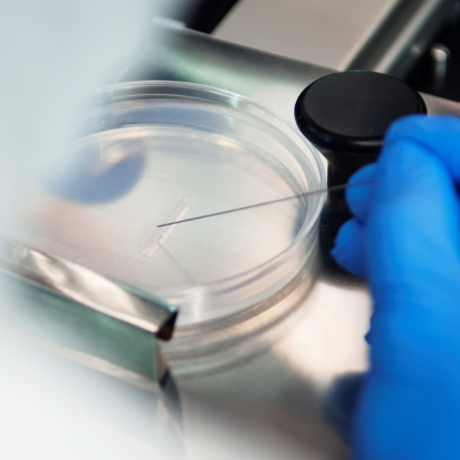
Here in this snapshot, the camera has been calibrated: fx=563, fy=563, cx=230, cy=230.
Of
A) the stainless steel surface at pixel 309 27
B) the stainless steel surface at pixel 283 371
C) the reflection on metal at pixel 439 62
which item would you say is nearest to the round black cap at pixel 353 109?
the stainless steel surface at pixel 283 371

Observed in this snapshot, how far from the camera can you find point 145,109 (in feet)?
3.56

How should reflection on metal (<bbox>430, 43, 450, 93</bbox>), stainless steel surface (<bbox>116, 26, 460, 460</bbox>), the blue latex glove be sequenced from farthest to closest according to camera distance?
reflection on metal (<bbox>430, 43, 450, 93</bbox>), stainless steel surface (<bbox>116, 26, 460, 460</bbox>), the blue latex glove

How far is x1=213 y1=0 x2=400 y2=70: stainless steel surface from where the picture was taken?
3.70 feet

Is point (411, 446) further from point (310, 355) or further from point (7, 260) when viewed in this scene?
Result: point (7, 260)

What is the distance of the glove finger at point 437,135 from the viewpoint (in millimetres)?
701

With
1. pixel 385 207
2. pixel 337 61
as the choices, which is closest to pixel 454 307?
pixel 385 207

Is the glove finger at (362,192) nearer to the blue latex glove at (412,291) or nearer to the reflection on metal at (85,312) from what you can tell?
the blue latex glove at (412,291)

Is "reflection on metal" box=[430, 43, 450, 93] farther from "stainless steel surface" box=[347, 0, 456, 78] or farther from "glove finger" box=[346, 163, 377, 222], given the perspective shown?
"glove finger" box=[346, 163, 377, 222]

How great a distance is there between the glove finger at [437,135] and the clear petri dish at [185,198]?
165 millimetres

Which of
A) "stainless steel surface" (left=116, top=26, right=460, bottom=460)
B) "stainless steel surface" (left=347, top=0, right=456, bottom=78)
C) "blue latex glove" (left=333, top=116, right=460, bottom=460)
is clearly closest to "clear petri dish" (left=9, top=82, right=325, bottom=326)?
"stainless steel surface" (left=116, top=26, right=460, bottom=460)

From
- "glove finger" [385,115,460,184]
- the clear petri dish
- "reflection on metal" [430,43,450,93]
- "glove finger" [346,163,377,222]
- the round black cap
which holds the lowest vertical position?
the clear petri dish

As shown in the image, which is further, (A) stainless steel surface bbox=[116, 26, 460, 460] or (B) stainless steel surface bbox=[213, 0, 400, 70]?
(B) stainless steel surface bbox=[213, 0, 400, 70]

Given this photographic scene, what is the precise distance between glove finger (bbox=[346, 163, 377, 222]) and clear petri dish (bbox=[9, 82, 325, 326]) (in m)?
0.06

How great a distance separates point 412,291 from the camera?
608 mm
